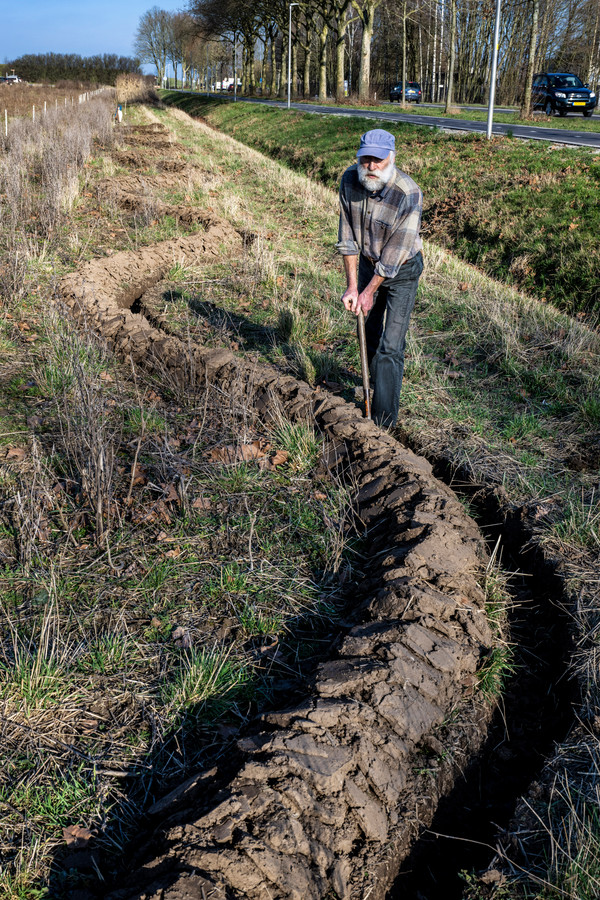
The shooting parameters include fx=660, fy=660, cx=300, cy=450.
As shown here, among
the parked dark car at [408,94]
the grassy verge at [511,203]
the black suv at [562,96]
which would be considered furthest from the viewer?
the parked dark car at [408,94]

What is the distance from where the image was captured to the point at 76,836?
221cm

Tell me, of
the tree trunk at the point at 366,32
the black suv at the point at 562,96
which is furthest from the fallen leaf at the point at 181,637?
the tree trunk at the point at 366,32

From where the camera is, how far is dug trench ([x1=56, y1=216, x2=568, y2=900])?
1979 mm

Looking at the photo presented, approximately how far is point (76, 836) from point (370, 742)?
1.05 meters

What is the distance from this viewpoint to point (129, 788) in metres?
2.42

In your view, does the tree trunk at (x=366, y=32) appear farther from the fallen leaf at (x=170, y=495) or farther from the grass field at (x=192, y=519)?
the fallen leaf at (x=170, y=495)

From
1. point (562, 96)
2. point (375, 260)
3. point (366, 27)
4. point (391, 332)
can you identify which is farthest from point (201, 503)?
point (366, 27)

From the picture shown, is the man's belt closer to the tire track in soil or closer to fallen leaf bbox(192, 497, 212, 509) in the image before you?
the tire track in soil

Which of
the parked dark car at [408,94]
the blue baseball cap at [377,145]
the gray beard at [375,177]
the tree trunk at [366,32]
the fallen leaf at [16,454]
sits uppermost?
the tree trunk at [366,32]

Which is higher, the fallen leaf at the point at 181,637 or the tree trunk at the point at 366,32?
the tree trunk at the point at 366,32

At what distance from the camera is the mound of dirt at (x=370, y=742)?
1.96 metres

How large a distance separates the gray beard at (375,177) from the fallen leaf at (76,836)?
3.73 meters

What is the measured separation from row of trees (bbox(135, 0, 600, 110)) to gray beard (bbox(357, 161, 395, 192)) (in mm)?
21050

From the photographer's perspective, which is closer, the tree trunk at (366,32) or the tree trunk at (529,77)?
the tree trunk at (529,77)
